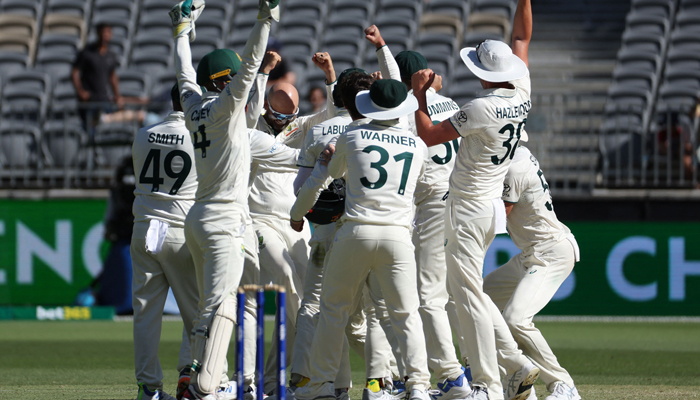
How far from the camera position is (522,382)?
615cm

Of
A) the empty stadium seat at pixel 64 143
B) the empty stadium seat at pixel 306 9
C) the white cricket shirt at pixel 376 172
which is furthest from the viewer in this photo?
the empty stadium seat at pixel 306 9

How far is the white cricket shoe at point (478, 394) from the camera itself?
6055mm

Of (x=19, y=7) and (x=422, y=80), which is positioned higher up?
(x=19, y=7)

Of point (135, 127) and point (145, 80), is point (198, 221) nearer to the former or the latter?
point (135, 127)

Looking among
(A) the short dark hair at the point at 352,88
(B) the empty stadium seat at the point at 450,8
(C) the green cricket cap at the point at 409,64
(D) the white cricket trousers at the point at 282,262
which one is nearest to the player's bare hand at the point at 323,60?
(C) the green cricket cap at the point at 409,64

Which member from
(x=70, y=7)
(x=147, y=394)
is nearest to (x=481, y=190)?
(x=147, y=394)

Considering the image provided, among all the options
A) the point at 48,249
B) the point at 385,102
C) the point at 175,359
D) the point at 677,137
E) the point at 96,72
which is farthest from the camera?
the point at 96,72

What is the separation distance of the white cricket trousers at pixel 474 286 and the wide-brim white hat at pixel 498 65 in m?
0.88

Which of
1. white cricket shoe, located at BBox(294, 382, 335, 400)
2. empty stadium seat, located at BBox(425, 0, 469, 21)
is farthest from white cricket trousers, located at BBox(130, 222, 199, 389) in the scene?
empty stadium seat, located at BBox(425, 0, 469, 21)

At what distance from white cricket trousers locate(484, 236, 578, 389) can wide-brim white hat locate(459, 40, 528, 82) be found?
1.37 metres

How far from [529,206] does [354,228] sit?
166cm

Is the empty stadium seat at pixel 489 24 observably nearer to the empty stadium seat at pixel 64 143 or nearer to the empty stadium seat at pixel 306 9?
the empty stadium seat at pixel 306 9

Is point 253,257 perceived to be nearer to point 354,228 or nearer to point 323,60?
point 354,228

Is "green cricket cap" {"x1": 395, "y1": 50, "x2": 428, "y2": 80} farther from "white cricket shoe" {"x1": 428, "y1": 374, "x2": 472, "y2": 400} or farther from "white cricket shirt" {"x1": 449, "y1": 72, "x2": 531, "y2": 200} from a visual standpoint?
"white cricket shoe" {"x1": 428, "y1": 374, "x2": 472, "y2": 400}
